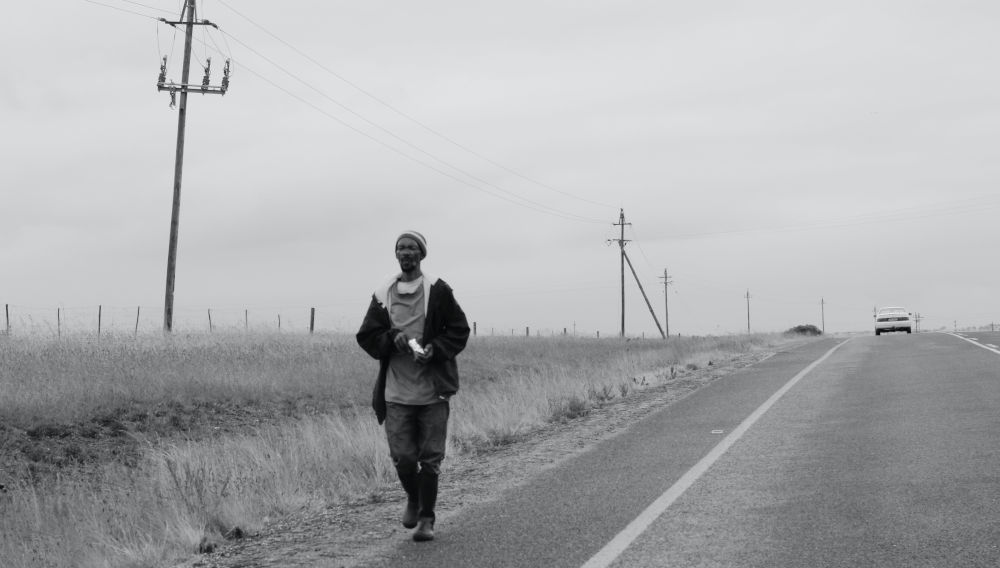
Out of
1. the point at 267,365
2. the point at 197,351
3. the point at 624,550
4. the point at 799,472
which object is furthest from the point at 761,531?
the point at 197,351

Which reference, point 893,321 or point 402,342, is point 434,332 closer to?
point 402,342

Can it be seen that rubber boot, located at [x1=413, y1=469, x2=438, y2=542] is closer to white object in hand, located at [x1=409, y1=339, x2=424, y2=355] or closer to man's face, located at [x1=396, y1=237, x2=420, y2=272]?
white object in hand, located at [x1=409, y1=339, x2=424, y2=355]

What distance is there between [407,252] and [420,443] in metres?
1.31

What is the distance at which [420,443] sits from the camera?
7102 mm

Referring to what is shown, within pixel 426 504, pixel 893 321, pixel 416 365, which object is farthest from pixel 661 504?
pixel 893 321

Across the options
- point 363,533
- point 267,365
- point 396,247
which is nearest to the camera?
point 396,247

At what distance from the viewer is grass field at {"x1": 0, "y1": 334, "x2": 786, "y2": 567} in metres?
8.88

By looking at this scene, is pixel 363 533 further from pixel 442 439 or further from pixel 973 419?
pixel 973 419

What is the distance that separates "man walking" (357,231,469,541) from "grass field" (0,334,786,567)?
1801 mm

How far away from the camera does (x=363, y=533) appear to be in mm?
7574

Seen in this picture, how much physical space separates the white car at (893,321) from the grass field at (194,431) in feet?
69.9

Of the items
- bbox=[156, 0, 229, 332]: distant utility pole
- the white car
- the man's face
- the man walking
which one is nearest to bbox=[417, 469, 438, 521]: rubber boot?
the man walking

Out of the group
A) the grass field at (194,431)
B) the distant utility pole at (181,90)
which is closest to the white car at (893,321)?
the grass field at (194,431)

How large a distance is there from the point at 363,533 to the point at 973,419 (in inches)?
316
